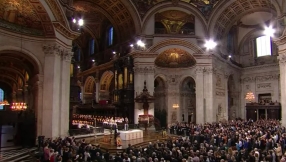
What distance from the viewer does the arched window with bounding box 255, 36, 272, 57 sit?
31.7m

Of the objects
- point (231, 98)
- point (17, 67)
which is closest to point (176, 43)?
point (231, 98)

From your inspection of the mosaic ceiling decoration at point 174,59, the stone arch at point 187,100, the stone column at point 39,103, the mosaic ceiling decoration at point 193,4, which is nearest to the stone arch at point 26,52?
the stone column at point 39,103

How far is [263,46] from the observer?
3231 centimetres

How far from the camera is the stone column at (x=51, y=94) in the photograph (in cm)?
1648

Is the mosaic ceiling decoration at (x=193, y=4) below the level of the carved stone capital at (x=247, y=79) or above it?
above

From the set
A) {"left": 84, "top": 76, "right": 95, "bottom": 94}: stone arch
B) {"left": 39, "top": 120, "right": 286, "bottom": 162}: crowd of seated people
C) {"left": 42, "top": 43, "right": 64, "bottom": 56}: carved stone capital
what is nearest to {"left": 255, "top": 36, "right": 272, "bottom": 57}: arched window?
{"left": 39, "top": 120, "right": 286, "bottom": 162}: crowd of seated people

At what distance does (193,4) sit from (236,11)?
17.1 ft

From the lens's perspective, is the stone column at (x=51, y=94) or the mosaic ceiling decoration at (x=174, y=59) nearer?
the stone column at (x=51, y=94)

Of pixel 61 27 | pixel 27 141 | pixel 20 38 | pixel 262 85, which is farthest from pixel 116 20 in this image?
pixel 262 85


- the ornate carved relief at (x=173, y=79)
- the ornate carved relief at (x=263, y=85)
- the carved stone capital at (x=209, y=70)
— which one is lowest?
the ornate carved relief at (x=263, y=85)

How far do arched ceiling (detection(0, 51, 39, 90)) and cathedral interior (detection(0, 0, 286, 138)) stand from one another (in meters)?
0.12

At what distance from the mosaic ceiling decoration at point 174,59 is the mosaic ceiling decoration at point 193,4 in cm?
452

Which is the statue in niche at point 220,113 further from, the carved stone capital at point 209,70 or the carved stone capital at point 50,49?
the carved stone capital at point 50,49

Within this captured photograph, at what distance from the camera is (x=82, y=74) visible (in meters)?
38.8
